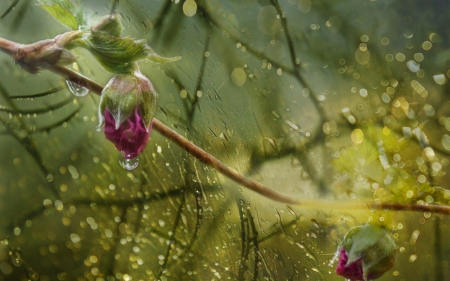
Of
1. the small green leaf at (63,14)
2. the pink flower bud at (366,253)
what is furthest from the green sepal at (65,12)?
the pink flower bud at (366,253)

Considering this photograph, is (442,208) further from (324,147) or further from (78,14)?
(78,14)

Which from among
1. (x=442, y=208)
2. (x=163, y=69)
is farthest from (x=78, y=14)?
(x=442, y=208)

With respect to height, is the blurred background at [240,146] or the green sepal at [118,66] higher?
the green sepal at [118,66]

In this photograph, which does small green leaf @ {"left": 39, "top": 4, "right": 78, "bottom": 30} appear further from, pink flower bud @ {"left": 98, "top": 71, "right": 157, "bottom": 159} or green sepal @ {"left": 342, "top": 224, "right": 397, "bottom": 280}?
green sepal @ {"left": 342, "top": 224, "right": 397, "bottom": 280}

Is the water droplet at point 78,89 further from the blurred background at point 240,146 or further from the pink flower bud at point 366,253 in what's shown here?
the pink flower bud at point 366,253

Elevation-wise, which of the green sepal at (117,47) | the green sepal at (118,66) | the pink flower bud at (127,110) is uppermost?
the green sepal at (117,47)

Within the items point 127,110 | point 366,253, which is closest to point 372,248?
point 366,253
